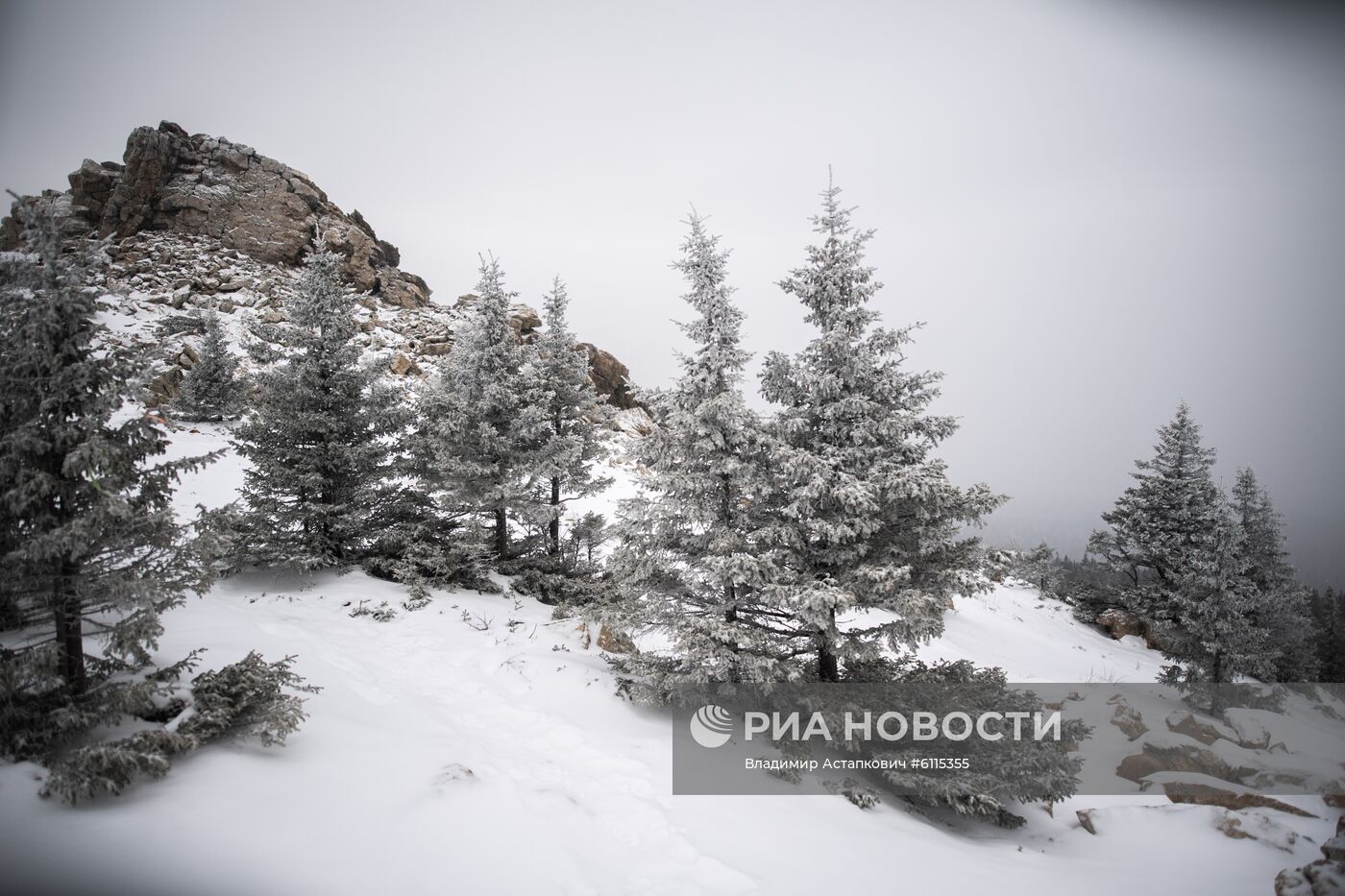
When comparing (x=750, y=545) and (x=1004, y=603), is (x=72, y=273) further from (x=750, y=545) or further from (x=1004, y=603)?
(x=1004, y=603)

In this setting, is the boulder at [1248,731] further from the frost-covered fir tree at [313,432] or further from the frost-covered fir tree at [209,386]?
the frost-covered fir tree at [209,386]

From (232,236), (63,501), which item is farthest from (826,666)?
(232,236)

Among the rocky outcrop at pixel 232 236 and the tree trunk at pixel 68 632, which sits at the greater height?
the rocky outcrop at pixel 232 236

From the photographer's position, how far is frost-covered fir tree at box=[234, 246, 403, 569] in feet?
37.5

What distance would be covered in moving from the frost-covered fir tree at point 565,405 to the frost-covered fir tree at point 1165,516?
2514 centimetres

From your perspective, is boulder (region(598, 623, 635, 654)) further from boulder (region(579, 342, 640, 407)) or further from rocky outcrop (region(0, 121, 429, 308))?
rocky outcrop (region(0, 121, 429, 308))

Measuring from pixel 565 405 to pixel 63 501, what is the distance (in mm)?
10557

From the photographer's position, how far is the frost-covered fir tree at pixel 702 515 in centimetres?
796

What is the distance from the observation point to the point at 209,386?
24797mm

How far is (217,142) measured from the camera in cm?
4572

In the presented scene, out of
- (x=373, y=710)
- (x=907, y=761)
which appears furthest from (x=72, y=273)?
(x=907, y=761)

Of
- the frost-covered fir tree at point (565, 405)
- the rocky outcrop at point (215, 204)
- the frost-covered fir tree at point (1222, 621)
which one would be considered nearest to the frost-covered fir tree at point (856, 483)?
the frost-covered fir tree at point (565, 405)

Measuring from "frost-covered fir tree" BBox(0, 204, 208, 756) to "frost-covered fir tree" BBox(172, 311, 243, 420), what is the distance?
24319 millimetres

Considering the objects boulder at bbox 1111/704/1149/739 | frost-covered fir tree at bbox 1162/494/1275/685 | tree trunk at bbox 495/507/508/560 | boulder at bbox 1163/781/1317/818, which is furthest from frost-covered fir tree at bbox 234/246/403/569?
frost-covered fir tree at bbox 1162/494/1275/685
